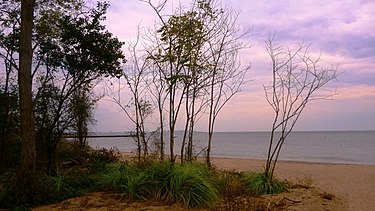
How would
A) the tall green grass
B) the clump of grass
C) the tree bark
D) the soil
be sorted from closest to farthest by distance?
the soil < the clump of grass < the tall green grass < the tree bark

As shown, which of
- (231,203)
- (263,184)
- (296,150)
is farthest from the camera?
(296,150)

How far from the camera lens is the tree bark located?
8031 millimetres

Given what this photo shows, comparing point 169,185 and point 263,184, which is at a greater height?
point 169,185

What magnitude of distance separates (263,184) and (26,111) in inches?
220

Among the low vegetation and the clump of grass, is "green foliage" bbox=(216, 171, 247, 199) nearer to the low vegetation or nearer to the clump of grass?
the low vegetation

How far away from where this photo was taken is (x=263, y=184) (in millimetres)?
9859

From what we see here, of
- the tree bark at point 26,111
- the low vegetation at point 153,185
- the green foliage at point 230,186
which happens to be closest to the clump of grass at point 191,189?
the low vegetation at point 153,185

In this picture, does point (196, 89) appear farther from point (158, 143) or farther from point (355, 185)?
point (355, 185)

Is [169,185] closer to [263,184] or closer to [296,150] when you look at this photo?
[263,184]

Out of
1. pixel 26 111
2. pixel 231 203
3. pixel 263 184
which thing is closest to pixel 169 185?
pixel 231 203

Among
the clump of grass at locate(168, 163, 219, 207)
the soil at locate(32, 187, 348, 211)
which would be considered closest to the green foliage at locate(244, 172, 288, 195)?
the soil at locate(32, 187, 348, 211)

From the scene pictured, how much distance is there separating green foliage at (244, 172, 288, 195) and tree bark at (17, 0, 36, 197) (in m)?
4.85

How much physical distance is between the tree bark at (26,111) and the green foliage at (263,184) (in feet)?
15.9

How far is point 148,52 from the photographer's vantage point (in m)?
10.7
